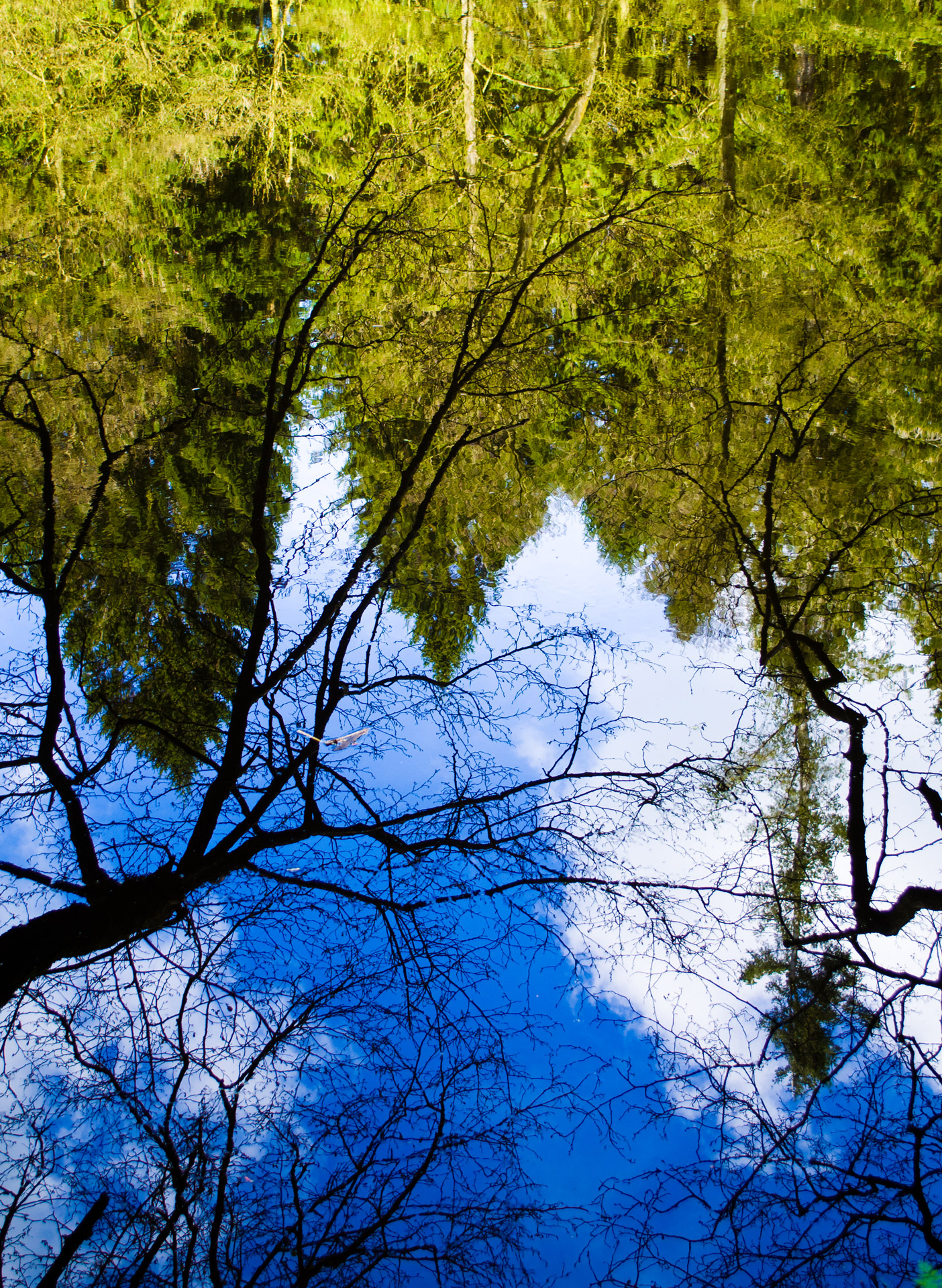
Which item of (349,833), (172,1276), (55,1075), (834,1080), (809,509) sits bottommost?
(172,1276)

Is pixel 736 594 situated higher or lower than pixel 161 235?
lower

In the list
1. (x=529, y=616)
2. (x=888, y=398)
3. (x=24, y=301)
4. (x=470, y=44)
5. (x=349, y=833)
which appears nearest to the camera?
(x=349, y=833)

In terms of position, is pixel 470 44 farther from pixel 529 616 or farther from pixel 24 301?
pixel 529 616

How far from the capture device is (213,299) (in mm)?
5895

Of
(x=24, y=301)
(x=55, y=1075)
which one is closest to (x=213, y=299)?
(x=24, y=301)

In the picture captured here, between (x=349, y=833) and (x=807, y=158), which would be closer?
(x=349, y=833)

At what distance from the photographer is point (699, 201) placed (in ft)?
19.5

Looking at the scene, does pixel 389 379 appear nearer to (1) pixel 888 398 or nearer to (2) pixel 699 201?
(1) pixel 888 398

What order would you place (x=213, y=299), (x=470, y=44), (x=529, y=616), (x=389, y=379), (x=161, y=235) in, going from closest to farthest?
(x=529, y=616)
(x=389, y=379)
(x=213, y=299)
(x=161, y=235)
(x=470, y=44)

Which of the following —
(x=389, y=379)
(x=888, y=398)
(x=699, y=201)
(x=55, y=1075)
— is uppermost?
(x=699, y=201)

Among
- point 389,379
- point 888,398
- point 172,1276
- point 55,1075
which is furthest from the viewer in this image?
point 888,398

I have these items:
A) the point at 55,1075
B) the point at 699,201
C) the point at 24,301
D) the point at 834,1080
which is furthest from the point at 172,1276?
the point at 699,201

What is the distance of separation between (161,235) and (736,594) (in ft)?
18.3

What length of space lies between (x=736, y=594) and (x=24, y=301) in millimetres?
4735
